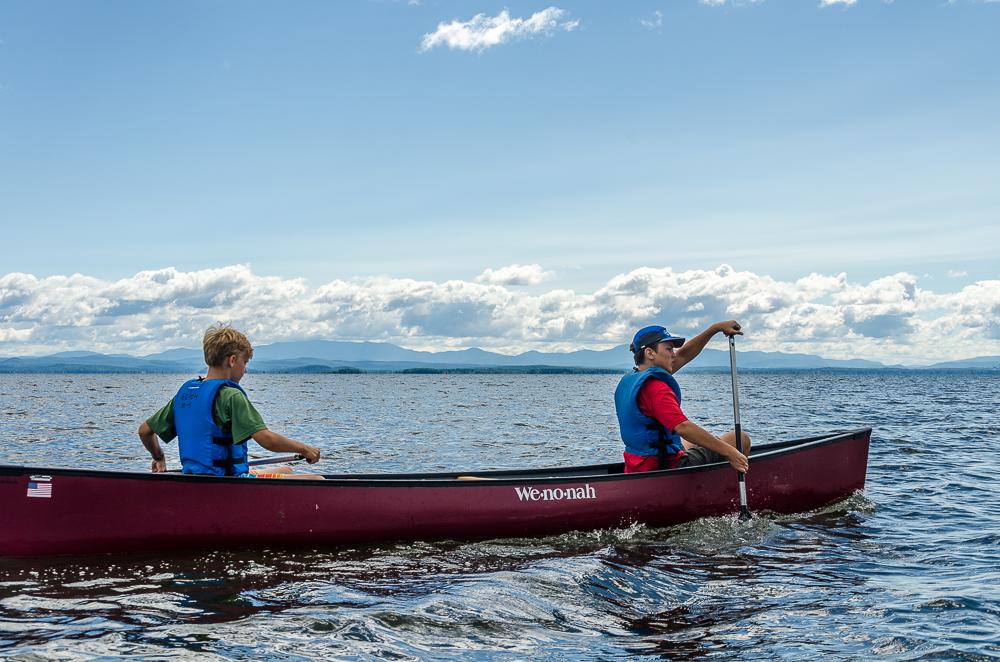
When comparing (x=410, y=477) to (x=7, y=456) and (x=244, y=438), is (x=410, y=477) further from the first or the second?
(x=7, y=456)

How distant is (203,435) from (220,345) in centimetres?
86

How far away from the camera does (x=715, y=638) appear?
5.59 m

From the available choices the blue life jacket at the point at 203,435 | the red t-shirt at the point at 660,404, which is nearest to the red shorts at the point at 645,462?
the red t-shirt at the point at 660,404

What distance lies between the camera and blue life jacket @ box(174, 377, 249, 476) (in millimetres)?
7492

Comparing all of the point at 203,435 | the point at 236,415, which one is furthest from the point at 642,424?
the point at 203,435

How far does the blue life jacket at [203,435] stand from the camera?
7492 mm

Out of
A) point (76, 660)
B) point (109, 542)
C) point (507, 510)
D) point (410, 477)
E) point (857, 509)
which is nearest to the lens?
point (76, 660)

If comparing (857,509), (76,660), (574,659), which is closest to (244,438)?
(76,660)

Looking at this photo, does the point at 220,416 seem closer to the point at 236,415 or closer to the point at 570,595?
the point at 236,415

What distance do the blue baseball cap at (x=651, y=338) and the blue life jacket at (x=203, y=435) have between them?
4.18m

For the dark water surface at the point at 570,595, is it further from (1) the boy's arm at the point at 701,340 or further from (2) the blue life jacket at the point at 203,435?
(1) the boy's arm at the point at 701,340

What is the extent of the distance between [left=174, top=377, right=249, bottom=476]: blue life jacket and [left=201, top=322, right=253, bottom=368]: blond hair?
0.20 m

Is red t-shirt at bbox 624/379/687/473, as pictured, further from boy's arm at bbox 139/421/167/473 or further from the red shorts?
boy's arm at bbox 139/421/167/473

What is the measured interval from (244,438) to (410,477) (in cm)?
295
